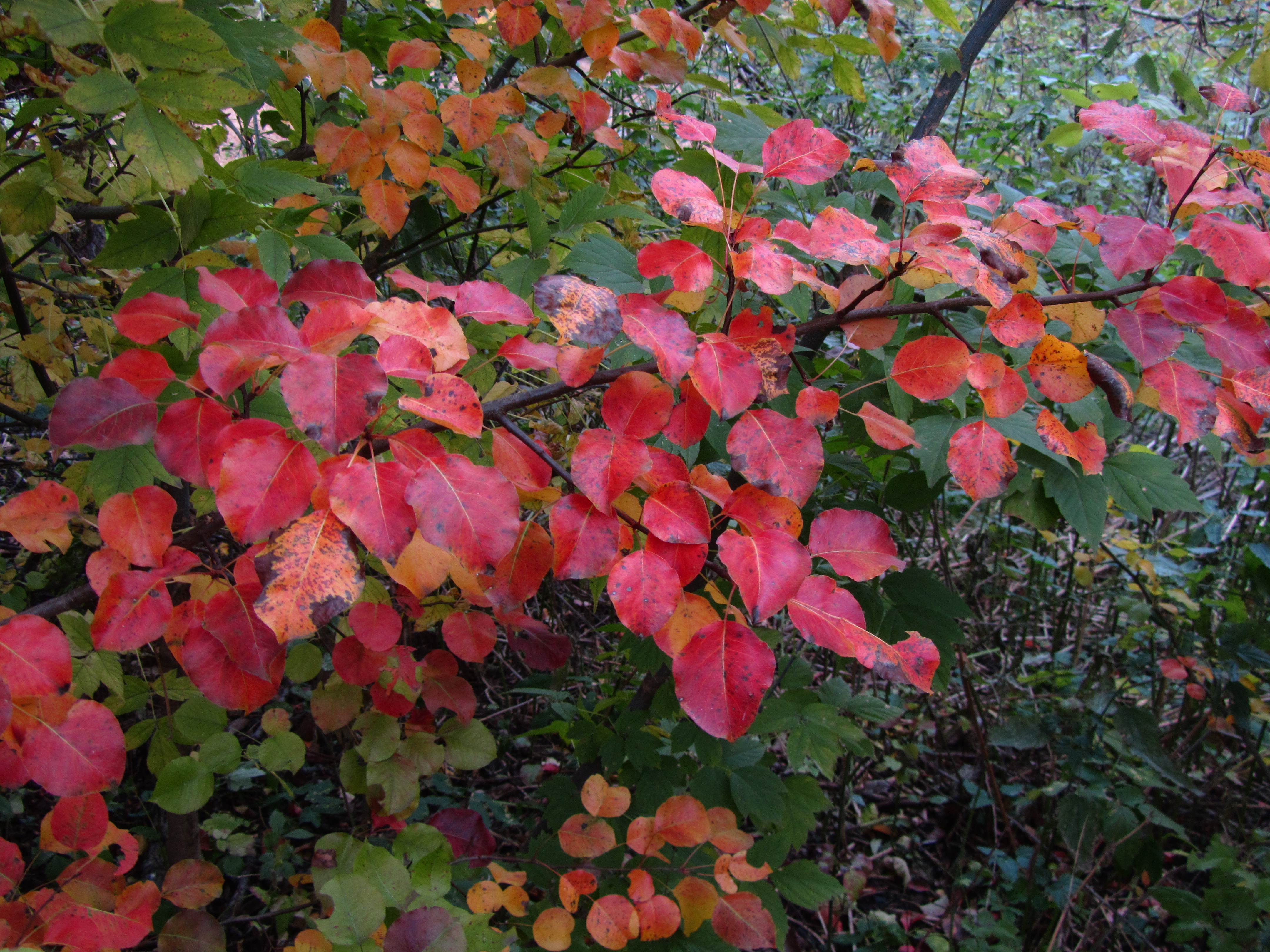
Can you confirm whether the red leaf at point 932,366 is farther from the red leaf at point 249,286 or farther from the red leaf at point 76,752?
the red leaf at point 76,752

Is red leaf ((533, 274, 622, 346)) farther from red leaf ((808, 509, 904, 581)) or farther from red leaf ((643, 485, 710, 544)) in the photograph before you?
red leaf ((808, 509, 904, 581))

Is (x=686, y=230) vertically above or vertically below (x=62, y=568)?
above

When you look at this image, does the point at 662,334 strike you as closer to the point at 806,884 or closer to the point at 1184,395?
the point at 1184,395

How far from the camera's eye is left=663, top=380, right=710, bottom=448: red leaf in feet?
2.46

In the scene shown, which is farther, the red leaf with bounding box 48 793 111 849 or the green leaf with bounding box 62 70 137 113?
the red leaf with bounding box 48 793 111 849

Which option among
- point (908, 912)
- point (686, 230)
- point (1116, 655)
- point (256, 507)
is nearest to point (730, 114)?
point (686, 230)

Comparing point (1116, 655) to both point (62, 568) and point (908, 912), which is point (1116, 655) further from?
point (62, 568)

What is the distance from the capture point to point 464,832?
1532 mm

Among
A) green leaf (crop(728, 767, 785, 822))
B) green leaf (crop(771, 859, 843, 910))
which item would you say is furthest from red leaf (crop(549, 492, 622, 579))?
green leaf (crop(771, 859, 843, 910))

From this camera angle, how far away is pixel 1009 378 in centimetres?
78

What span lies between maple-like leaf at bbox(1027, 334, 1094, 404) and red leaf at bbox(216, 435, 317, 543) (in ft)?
2.28

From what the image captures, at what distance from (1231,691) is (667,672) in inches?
71.3

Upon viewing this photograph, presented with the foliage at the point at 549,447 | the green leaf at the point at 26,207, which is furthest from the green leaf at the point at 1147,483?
the green leaf at the point at 26,207

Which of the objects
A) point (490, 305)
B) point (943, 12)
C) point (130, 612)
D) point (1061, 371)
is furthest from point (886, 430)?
point (943, 12)
